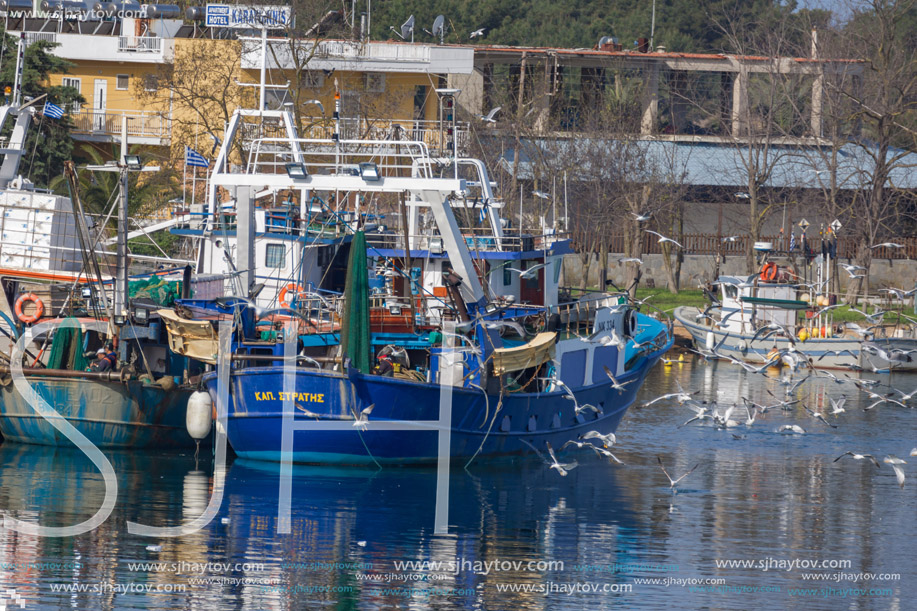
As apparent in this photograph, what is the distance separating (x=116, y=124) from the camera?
177 feet

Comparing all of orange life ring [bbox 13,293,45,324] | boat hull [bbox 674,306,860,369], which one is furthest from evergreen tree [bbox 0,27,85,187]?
boat hull [bbox 674,306,860,369]

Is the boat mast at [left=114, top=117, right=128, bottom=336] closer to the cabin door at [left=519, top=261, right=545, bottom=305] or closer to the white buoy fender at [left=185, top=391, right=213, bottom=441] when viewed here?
the white buoy fender at [left=185, top=391, right=213, bottom=441]

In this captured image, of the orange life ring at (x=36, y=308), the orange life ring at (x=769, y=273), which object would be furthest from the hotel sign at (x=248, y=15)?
the orange life ring at (x=769, y=273)

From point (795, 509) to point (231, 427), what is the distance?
33.6 feet

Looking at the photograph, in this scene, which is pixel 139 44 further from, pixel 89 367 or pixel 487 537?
pixel 487 537

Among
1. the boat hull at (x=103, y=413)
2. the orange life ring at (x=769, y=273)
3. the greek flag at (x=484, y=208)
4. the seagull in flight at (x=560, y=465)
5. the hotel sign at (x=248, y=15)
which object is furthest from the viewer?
the orange life ring at (x=769, y=273)

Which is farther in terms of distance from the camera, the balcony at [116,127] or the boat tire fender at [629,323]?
the balcony at [116,127]

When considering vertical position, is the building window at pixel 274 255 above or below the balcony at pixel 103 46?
below

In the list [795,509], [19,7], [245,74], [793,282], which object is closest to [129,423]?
[795,509]

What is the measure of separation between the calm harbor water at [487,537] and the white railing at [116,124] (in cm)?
2860

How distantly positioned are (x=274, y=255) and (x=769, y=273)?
19740 mm

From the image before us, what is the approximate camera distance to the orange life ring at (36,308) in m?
26.9

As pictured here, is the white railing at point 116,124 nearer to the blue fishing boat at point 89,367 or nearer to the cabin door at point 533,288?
the blue fishing boat at point 89,367

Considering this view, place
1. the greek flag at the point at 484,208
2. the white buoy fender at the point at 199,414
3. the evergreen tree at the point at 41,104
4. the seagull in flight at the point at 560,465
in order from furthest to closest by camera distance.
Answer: the evergreen tree at the point at 41,104
the greek flag at the point at 484,208
the white buoy fender at the point at 199,414
the seagull in flight at the point at 560,465
